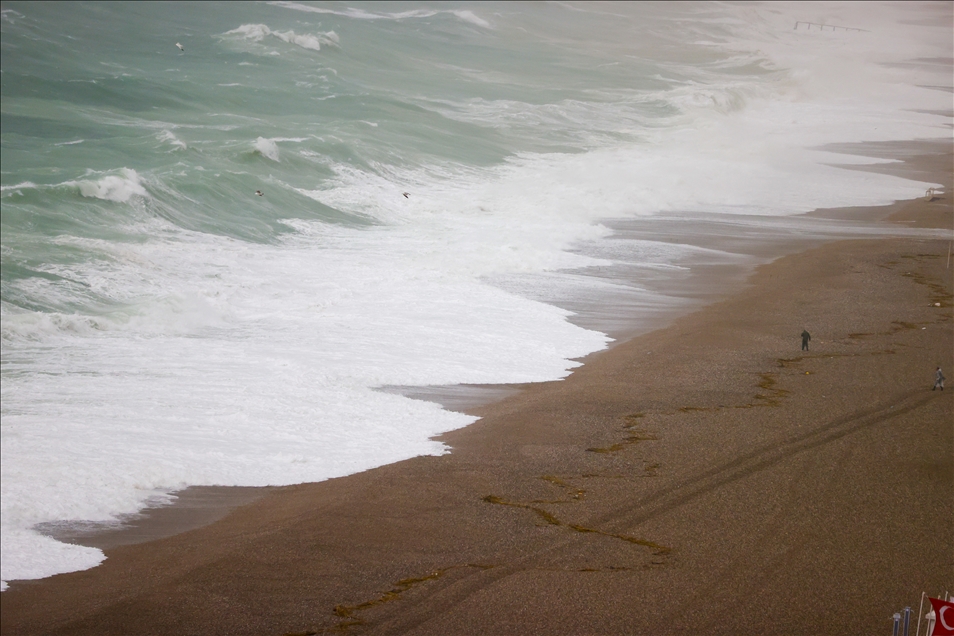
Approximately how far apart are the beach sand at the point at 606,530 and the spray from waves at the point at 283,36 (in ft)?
123

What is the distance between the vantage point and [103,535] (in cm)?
709

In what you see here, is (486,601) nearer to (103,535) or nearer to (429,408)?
(103,535)

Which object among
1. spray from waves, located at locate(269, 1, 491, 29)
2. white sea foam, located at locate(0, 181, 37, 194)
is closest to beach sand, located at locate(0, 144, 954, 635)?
white sea foam, located at locate(0, 181, 37, 194)

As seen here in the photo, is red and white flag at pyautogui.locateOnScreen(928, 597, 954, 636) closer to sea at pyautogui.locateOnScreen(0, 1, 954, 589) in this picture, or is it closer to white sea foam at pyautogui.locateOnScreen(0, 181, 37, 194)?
sea at pyautogui.locateOnScreen(0, 1, 954, 589)

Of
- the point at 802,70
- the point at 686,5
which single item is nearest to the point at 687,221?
the point at 802,70

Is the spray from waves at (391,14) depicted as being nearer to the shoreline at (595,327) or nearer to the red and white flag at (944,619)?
the shoreline at (595,327)

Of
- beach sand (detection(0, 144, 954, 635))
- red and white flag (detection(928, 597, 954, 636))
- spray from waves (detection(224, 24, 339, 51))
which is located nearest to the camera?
red and white flag (detection(928, 597, 954, 636))

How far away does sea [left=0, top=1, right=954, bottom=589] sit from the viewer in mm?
8859

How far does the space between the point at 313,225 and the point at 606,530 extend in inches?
519

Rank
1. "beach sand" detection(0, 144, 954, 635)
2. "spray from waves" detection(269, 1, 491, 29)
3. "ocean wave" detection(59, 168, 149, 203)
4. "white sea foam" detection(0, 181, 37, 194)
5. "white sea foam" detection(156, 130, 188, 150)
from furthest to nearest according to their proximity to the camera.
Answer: "spray from waves" detection(269, 1, 491, 29) → "white sea foam" detection(156, 130, 188, 150) → "ocean wave" detection(59, 168, 149, 203) → "white sea foam" detection(0, 181, 37, 194) → "beach sand" detection(0, 144, 954, 635)

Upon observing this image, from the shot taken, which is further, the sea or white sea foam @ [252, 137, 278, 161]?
white sea foam @ [252, 137, 278, 161]

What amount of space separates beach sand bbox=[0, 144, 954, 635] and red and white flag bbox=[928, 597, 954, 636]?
3.11ft

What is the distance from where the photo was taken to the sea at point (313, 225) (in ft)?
29.1

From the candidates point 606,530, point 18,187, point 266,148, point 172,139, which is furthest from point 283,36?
point 606,530
